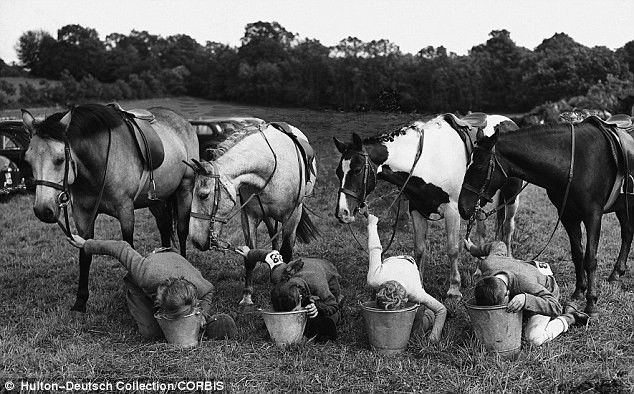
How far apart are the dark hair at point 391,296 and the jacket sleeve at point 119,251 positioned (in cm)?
200

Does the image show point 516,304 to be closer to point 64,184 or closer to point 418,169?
point 418,169

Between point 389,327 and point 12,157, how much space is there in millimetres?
12525

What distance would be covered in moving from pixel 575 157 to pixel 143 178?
441 centimetres

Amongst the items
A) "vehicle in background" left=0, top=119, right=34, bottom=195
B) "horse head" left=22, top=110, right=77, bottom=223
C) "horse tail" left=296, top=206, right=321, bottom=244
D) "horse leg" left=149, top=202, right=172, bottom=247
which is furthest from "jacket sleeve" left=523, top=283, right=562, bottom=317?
"vehicle in background" left=0, top=119, right=34, bottom=195

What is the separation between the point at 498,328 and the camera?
4066mm

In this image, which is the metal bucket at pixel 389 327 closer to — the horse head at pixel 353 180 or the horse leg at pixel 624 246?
the horse head at pixel 353 180

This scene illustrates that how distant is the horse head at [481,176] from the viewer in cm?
515

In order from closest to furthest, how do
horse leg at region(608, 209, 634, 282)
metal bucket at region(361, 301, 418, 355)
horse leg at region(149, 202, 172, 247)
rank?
metal bucket at region(361, 301, 418, 355) < horse leg at region(608, 209, 634, 282) < horse leg at region(149, 202, 172, 247)

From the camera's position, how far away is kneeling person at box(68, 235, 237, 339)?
441cm

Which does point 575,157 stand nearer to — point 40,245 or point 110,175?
point 110,175

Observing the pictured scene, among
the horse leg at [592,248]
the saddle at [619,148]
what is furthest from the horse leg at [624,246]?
the horse leg at [592,248]

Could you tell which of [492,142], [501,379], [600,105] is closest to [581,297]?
[492,142]

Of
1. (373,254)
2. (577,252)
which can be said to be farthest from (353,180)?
(577,252)

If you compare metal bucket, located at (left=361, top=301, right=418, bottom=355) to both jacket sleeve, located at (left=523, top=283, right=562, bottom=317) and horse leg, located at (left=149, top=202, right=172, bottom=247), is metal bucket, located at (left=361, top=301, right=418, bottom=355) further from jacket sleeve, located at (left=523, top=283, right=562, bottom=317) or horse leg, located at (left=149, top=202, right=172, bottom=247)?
horse leg, located at (left=149, top=202, right=172, bottom=247)
